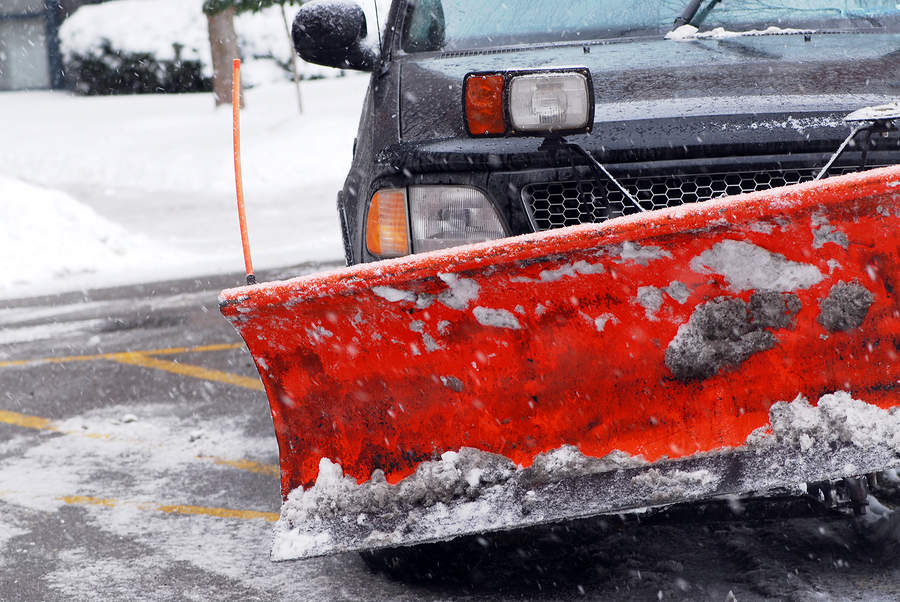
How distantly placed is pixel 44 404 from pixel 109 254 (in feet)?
21.1

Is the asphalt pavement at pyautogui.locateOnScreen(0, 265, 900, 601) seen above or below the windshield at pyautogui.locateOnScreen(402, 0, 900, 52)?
below

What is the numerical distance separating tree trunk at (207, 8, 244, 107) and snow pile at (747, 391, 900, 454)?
59.9ft

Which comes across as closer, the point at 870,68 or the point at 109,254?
the point at 870,68

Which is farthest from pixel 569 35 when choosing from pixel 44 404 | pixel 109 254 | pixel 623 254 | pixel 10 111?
pixel 10 111

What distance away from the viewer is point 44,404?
6020 millimetres

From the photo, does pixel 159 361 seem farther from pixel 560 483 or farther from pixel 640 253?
pixel 640 253

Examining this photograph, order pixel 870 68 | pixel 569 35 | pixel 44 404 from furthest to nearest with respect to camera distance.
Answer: pixel 44 404 < pixel 569 35 < pixel 870 68

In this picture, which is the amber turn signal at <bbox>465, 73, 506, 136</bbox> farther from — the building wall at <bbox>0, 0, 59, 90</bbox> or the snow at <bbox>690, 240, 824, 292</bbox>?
the building wall at <bbox>0, 0, 59, 90</bbox>

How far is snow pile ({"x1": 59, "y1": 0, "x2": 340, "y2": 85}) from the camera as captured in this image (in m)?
23.5

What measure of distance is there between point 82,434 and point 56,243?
23.6ft

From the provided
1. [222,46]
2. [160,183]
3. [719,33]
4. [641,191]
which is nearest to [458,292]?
[641,191]

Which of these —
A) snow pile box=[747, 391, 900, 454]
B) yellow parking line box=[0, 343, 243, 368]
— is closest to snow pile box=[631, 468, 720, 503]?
snow pile box=[747, 391, 900, 454]

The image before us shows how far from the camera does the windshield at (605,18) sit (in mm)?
3688

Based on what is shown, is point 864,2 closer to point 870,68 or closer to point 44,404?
point 870,68
